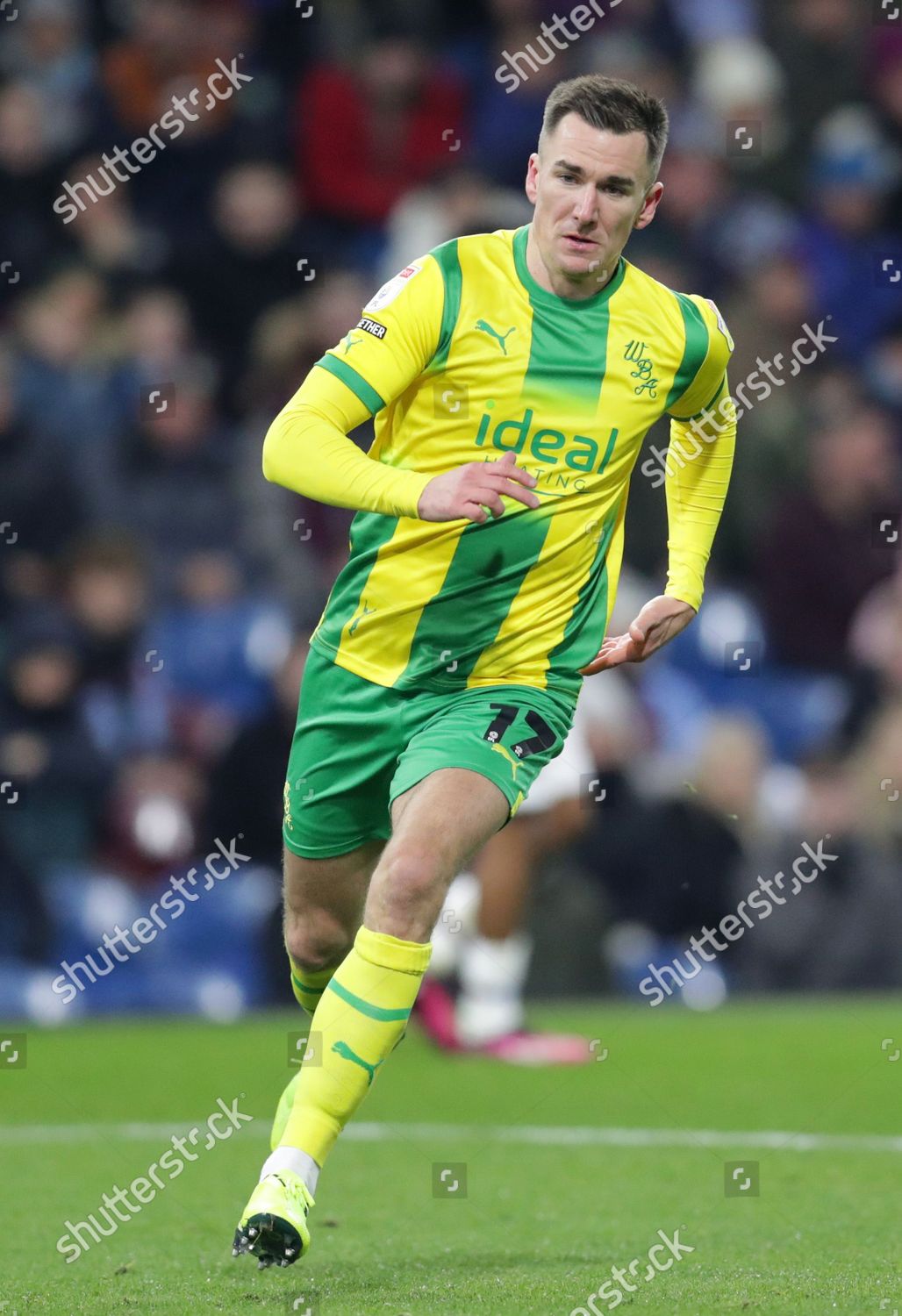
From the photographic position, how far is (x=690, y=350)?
5.26 m

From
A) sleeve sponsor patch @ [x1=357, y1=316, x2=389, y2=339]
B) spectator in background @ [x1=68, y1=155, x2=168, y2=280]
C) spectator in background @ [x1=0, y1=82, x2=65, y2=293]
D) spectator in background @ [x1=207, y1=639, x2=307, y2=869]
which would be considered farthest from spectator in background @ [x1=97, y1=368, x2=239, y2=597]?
sleeve sponsor patch @ [x1=357, y1=316, x2=389, y2=339]

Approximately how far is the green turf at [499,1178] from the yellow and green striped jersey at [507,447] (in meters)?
1.42

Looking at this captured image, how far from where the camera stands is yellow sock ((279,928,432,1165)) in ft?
14.9

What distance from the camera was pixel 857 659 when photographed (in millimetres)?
11609

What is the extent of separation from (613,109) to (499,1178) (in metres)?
3.18

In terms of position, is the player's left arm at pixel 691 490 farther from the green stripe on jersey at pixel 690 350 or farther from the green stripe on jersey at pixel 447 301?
the green stripe on jersey at pixel 447 301

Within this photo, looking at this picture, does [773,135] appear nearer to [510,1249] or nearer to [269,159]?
[269,159]

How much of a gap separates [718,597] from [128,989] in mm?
3878

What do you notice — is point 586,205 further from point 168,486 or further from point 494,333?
point 168,486

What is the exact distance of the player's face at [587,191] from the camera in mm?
4879

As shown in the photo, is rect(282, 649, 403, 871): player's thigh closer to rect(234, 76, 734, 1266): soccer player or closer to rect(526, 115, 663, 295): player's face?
rect(234, 76, 734, 1266): soccer player

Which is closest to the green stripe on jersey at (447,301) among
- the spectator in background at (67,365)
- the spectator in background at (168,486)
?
the spectator in background at (168,486)

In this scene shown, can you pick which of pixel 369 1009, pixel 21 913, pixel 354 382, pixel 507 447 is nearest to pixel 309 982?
pixel 369 1009

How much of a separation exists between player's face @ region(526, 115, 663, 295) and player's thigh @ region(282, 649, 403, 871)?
1.15m
